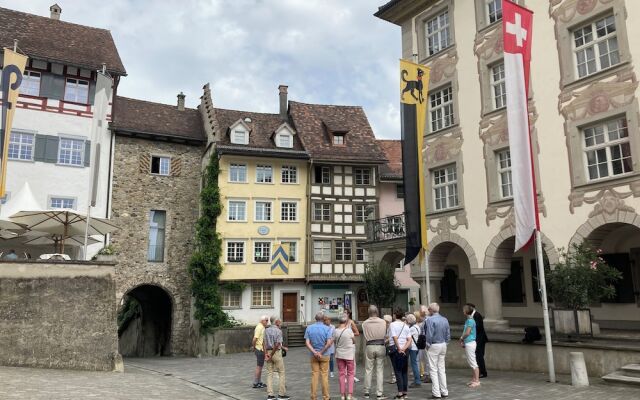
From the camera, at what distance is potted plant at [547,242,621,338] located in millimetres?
12133

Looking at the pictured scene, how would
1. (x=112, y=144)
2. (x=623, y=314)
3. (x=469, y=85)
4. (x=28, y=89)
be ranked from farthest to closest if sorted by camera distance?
(x=112, y=144)
(x=28, y=89)
(x=469, y=85)
(x=623, y=314)

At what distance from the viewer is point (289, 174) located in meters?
34.6

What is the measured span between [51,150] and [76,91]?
3.48 metres

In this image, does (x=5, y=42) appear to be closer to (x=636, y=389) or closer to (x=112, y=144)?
(x=112, y=144)

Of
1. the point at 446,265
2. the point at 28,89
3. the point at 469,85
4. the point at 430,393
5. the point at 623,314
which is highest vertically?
the point at 28,89

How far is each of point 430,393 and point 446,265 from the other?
451 inches

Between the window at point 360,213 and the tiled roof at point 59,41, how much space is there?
16.2 m

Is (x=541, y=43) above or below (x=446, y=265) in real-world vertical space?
above

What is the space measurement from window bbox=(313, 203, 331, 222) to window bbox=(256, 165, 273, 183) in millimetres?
3372

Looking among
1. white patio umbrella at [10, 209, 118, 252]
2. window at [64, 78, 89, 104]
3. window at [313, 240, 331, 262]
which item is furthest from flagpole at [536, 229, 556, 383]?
window at [64, 78, 89, 104]

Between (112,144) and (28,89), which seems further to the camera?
(112,144)

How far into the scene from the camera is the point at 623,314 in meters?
15.1

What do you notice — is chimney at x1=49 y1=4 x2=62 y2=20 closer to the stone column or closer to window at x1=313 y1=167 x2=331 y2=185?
window at x1=313 y1=167 x2=331 y2=185

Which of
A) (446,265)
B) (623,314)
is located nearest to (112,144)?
(446,265)
